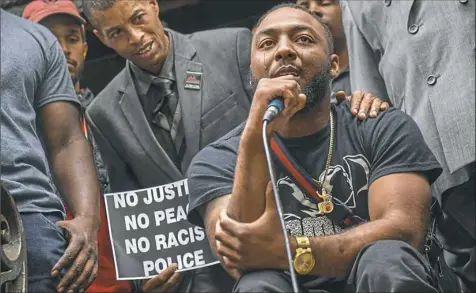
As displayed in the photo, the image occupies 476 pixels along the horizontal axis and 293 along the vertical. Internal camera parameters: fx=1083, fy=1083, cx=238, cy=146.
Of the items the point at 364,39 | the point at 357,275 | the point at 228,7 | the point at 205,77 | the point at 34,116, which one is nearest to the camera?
the point at 357,275

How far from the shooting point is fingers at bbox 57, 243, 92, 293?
4.10m

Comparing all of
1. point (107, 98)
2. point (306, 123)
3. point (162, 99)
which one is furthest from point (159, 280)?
point (306, 123)

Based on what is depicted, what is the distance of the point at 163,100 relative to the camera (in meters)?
5.25

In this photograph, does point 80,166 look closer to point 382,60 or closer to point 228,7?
point 382,60

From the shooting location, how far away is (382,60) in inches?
181

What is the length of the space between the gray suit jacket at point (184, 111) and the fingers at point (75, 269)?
2.97 ft

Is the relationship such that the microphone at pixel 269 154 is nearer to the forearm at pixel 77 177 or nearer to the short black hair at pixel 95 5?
the forearm at pixel 77 177

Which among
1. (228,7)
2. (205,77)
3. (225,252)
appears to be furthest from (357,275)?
(228,7)

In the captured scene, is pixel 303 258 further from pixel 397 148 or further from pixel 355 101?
pixel 355 101

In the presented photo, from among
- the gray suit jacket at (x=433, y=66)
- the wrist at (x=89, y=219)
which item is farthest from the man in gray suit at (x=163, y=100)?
Answer: the gray suit jacket at (x=433, y=66)

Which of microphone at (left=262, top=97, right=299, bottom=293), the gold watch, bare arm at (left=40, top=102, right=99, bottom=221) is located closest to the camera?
microphone at (left=262, top=97, right=299, bottom=293)

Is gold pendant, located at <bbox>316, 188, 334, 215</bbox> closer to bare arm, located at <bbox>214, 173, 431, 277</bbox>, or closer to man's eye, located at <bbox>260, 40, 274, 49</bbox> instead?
bare arm, located at <bbox>214, 173, 431, 277</bbox>

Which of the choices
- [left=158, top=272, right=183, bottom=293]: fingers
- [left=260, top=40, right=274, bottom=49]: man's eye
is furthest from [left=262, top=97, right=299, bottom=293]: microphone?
[left=158, top=272, right=183, bottom=293]: fingers

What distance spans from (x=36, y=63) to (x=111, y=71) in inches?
109
